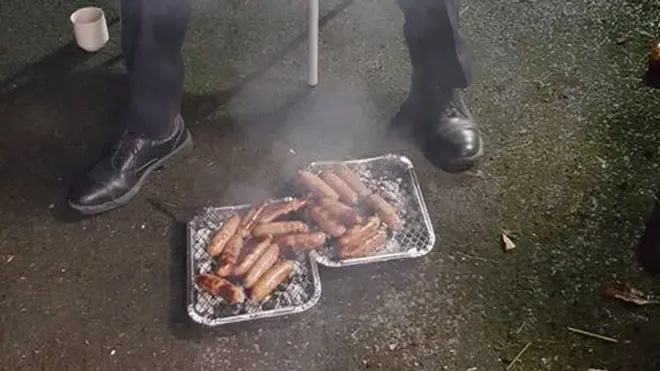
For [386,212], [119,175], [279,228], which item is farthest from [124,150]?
[386,212]

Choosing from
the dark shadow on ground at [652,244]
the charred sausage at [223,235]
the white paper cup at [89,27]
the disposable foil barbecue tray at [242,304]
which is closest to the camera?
the dark shadow on ground at [652,244]

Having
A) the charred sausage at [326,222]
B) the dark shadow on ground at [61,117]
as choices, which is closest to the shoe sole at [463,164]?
the charred sausage at [326,222]

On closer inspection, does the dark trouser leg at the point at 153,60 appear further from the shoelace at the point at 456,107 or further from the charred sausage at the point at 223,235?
the shoelace at the point at 456,107

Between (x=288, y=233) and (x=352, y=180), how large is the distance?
210 millimetres

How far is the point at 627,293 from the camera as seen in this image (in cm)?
185

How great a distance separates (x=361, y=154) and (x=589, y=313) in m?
0.68

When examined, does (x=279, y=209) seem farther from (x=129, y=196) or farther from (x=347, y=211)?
(x=129, y=196)

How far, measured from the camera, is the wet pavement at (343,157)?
1779 millimetres

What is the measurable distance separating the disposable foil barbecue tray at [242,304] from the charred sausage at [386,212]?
7.7 inches

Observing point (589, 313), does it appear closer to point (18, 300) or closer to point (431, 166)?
point (431, 166)

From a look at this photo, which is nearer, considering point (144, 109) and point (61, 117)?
point (144, 109)

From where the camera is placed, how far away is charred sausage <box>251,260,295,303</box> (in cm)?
179

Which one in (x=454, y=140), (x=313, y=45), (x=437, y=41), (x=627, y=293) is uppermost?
(x=437, y=41)

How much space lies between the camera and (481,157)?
7.03ft
